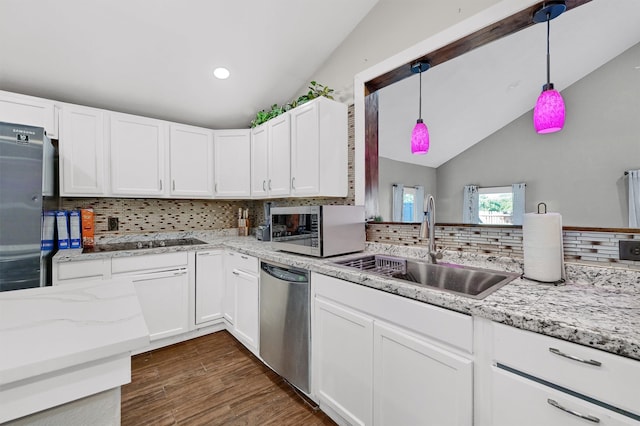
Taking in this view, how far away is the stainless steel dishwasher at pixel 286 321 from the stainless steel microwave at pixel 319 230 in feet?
0.64

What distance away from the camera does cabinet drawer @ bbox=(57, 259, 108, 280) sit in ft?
6.93

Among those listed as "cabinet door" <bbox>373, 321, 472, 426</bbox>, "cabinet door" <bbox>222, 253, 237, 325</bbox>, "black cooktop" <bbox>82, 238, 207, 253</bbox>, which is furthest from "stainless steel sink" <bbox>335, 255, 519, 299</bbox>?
"black cooktop" <bbox>82, 238, 207, 253</bbox>

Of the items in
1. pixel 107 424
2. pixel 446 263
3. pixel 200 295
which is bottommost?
pixel 200 295

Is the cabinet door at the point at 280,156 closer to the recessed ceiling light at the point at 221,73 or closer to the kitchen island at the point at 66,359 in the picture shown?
the recessed ceiling light at the point at 221,73

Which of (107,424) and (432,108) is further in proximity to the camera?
(432,108)

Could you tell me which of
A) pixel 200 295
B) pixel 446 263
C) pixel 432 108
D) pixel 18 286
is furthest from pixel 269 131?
pixel 18 286

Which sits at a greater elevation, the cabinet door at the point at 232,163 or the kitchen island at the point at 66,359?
the cabinet door at the point at 232,163

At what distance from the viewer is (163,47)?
2334 mm

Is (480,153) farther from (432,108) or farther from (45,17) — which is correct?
(45,17)

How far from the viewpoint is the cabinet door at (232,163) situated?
311 cm

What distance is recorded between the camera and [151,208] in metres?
3.03

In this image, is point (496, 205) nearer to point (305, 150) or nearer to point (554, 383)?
point (554, 383)

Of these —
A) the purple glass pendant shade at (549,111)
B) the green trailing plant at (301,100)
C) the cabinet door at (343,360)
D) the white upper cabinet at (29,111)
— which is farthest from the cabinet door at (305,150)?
the white upper cabinet at (29,111)

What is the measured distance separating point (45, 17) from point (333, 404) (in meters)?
3.17
